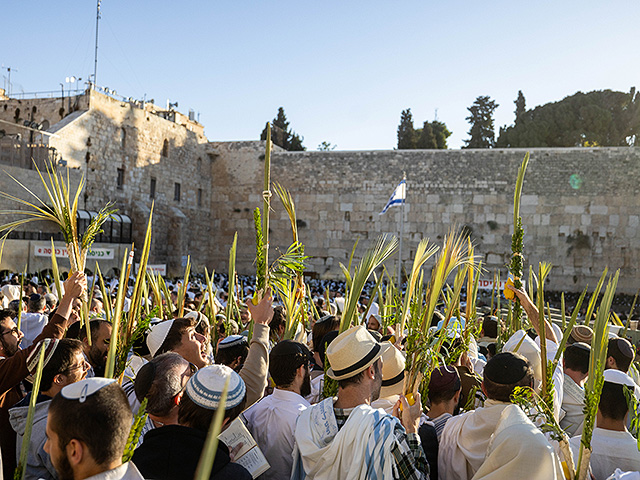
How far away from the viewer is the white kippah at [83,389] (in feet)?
4.61

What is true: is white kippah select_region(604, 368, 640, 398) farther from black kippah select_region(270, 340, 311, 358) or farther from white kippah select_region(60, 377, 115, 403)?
white kippah select_region(60, 377, 115, 403)

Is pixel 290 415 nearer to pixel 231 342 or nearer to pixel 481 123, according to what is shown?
pixel 231 342

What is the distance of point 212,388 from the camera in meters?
1.92

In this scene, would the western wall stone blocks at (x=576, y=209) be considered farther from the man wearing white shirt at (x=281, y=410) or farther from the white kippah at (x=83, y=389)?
the white kippah at (x=83, y=389)

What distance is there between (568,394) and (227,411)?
1.91 m

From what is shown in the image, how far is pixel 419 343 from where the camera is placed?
2.30 meters

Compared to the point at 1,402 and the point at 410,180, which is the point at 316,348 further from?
the point at 410,180

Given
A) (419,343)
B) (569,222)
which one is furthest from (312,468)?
(569,222)

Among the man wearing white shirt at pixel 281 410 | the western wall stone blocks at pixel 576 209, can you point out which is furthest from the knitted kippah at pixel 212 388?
the western wall stone blocks at pixel 576 209

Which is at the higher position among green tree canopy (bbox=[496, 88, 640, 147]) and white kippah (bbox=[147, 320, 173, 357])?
green tree canopy (bbox=[496, 88, 640, 147])

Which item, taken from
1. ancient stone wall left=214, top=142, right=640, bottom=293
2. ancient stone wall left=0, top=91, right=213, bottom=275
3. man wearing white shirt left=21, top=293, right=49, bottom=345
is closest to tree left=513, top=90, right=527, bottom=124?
ancient stone wall left=214, top=142, right=640, bottom=293

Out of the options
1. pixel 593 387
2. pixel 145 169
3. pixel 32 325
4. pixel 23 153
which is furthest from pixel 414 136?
pixel 593 387

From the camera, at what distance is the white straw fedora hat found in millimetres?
2109

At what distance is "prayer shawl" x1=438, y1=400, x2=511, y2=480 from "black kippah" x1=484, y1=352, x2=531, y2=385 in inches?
3.6
